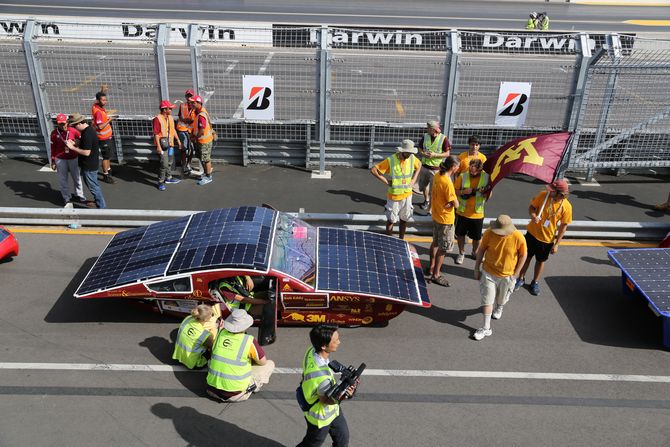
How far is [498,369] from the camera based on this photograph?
6.83 metres

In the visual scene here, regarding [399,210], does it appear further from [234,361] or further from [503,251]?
[234,361]

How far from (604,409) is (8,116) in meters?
12.1

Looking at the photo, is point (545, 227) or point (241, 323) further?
point (545, 227)

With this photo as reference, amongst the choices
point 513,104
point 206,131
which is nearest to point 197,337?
point 206,131

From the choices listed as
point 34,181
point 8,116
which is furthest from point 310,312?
point 8,116

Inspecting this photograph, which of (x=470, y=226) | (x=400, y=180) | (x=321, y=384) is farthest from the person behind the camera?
(x=400, y=180)

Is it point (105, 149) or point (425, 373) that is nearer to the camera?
point (425, 373)

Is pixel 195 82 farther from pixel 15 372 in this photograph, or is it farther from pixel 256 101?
pixel 15 372

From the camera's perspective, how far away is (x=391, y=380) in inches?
260

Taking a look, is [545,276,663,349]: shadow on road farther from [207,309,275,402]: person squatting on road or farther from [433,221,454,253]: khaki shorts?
[207,309,275,402]: person squatting on road

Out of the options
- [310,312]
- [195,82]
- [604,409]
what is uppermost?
[195,82]

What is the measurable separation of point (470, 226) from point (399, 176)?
1321mm

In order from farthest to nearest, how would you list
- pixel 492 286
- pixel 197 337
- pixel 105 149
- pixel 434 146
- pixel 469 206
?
pixel 105 149
pixel 434 146
pixel 469 206
pixel 492 286
pixel 197 337

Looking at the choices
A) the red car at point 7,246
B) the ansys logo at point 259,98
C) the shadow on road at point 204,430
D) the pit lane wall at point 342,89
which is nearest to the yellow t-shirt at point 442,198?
the shadow on road at point 204,430
